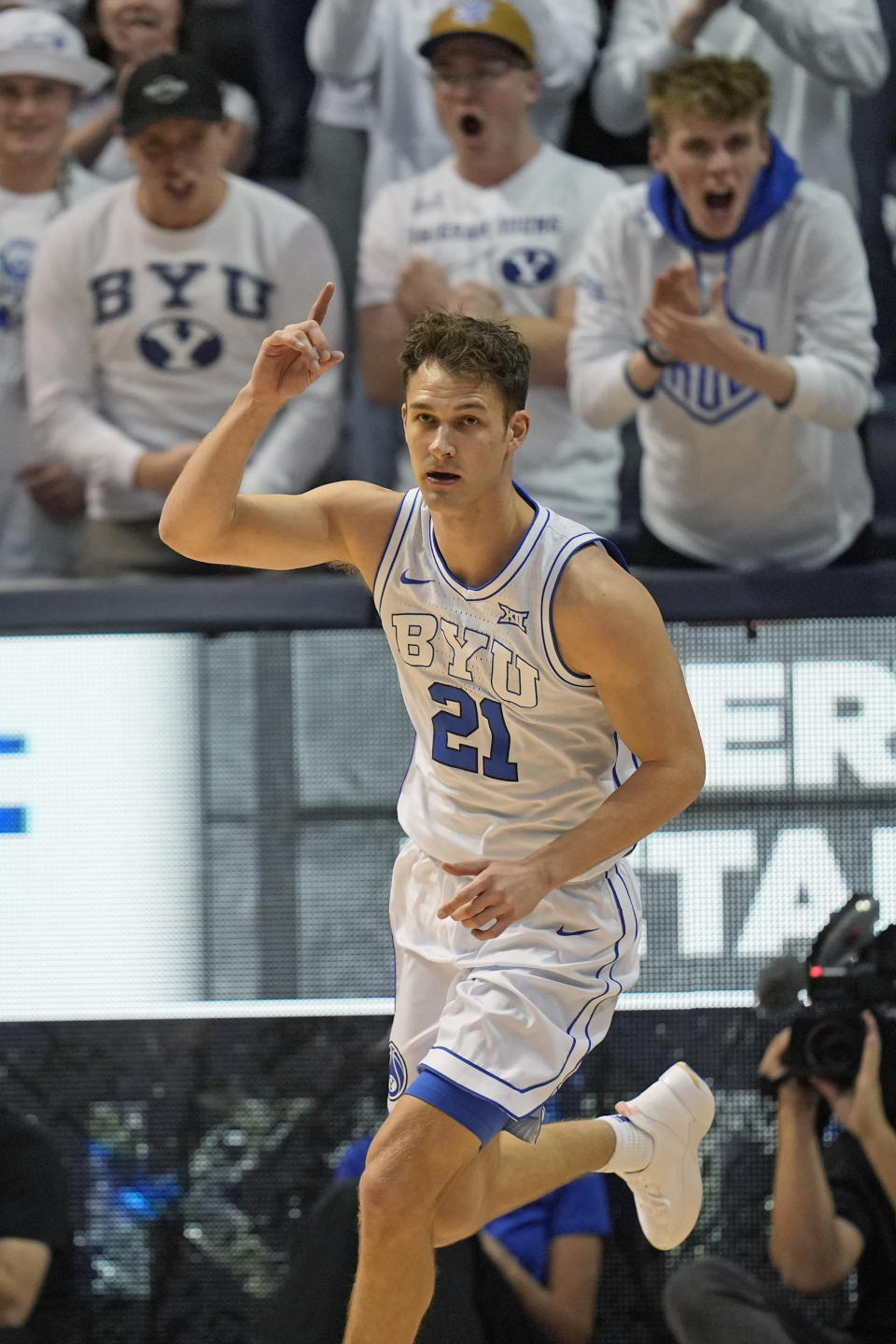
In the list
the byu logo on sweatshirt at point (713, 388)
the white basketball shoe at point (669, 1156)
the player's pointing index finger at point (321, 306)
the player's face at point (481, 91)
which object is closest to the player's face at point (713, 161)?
the byu logo on sweatshirt at point (713, 388)

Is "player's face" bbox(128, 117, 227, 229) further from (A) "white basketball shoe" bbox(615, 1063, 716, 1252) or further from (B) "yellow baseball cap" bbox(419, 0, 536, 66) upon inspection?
(A) "white basketball shoe" bbox(615, 1063, 716, 1252)

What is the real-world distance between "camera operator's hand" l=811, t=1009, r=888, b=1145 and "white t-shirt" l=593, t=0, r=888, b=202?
262 centimetres

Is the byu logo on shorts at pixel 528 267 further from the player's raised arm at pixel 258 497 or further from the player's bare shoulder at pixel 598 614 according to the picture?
the player's bare shoulder at pixel 598 614

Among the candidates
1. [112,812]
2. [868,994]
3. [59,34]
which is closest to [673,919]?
[868,994]

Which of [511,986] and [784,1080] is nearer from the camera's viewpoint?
[511,986]

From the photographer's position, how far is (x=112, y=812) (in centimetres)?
435

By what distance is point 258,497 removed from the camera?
3.08 meters

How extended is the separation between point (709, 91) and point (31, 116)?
2.23 meters

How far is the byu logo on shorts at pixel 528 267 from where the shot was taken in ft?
16.1

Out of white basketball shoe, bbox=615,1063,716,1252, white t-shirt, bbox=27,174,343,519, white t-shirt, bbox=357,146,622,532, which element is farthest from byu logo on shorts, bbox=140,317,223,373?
white basketball shoe, bbox=615,1063,716,1252

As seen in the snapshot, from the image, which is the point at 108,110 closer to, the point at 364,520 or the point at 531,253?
the point at 531,253

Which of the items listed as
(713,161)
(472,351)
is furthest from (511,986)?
(713,161)

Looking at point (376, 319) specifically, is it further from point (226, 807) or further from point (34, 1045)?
point (34, 1045)

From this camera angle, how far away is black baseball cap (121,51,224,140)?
481cm
